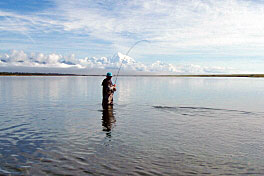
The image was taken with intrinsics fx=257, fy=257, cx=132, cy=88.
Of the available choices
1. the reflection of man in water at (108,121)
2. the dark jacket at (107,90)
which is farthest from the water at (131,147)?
the dark jacket at (107,90)

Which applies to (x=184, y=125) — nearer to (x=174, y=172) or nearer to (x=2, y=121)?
(x=174, y=172)

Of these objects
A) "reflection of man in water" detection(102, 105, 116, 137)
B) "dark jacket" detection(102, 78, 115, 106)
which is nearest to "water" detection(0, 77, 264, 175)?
"reflection of man in water" detection(102, 105, 116, 137)

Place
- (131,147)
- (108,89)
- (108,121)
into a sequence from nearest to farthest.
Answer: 1. (131,147)
2. (108,121)
3. (108,89)

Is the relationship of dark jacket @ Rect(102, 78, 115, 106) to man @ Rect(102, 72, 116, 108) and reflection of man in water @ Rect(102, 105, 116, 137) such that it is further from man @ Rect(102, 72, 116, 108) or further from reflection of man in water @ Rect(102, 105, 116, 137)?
reflection of man in water @ Rect(102, 105, 116, 137)

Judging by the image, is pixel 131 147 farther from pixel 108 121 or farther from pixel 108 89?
pixel 108 89

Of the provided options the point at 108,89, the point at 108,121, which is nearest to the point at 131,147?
the point at 108,121

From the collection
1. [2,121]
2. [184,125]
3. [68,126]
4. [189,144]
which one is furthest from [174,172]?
[2,121]

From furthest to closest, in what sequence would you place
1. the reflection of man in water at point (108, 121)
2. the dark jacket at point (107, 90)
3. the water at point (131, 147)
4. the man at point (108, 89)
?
1. the dark jacket at point (107, 90)
2. the man at point (108, 89)
3. the reflection of man in water at point (108, 121)
4. the water at point (131, 147)

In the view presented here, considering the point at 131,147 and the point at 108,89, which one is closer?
the point at 131,147

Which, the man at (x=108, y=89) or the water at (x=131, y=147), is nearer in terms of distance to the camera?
the water at (x=131, y=147)

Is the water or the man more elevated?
the man

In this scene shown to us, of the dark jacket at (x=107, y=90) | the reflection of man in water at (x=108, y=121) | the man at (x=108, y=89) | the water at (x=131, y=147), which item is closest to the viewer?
the water at (x=131, y=147)

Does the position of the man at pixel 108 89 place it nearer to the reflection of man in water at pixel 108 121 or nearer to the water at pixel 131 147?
the reflection of man in water at pixel 108 121

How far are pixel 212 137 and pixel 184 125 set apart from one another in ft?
8.66
